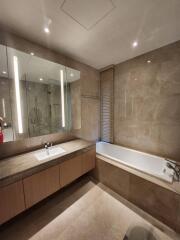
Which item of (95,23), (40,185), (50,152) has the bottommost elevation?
(40,185)

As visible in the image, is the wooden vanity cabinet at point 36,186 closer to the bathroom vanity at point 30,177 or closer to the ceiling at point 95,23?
the bathroom vanity at point 30,177

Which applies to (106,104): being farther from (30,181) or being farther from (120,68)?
(30,181)

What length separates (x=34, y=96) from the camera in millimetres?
1858

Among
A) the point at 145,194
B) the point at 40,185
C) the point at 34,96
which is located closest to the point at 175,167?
the point at 145,194

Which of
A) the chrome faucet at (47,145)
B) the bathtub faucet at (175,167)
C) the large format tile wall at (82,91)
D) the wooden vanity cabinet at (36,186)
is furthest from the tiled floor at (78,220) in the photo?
the large format tile wall at (82,91)

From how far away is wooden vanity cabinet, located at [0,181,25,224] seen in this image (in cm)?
113

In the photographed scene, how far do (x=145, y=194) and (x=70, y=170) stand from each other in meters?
1.12

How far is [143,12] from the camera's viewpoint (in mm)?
1310

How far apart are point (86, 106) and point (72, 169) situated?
1498 millimetres

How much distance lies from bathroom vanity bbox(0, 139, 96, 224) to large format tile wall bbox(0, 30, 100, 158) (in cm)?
21

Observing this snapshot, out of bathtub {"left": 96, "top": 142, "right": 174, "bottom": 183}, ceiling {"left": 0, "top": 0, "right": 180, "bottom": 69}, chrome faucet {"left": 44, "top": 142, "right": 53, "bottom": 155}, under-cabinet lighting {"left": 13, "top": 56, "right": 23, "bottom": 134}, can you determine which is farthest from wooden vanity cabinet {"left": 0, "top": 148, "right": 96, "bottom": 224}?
ceiling {"left": 0, "top": 0, "right": 180, "bottom": 69}

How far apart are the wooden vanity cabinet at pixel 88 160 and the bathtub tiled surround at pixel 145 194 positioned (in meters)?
0.20

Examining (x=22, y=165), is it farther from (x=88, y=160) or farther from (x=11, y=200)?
(x=88, y=160)

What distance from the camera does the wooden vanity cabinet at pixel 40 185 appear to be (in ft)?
4.34
